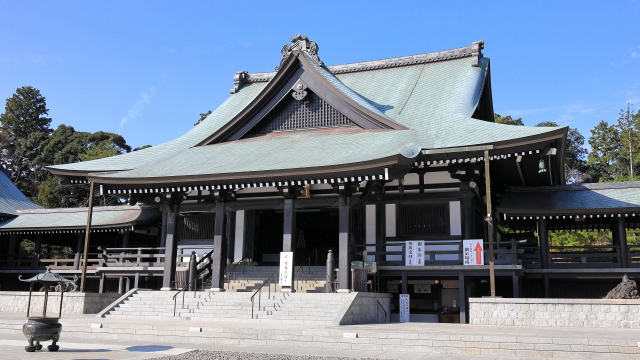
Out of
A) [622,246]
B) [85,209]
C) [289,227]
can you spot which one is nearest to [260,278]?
[289,227]

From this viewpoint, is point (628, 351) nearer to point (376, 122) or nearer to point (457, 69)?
point (376, 122)

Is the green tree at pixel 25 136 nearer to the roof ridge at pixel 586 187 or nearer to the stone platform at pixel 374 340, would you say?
the stone platform at pixel 374 340

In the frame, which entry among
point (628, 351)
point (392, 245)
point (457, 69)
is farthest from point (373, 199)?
point (628, 351)

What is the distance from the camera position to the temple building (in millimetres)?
17219

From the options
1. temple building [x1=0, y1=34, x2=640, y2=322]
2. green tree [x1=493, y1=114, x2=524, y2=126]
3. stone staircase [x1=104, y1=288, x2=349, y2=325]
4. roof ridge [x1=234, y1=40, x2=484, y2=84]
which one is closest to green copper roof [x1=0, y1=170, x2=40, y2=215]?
temple building [x1=0, y1=34, x2=640, y2=322]

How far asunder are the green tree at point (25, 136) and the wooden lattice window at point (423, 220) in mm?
44854

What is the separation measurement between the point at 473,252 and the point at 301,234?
8704 millimetres

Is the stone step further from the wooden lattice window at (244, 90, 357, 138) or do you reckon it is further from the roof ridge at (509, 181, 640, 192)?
the wooden lattice window at (244, 90, 357, 138)

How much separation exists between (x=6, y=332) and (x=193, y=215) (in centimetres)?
976

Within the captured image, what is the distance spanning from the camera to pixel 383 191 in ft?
65.9

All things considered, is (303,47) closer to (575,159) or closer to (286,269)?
(286,269)

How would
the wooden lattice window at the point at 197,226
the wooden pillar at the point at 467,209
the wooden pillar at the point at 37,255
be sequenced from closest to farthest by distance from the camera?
the wooden pillar at the point at 467,209, the wooden lattice window at the point at 197,226, the wooden pillar at the point at 37,255

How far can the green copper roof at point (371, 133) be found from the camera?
59.0 feet

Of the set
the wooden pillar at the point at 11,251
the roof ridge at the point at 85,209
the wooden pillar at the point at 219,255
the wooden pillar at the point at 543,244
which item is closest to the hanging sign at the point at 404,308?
the wooden pillar at the point at 543,244
